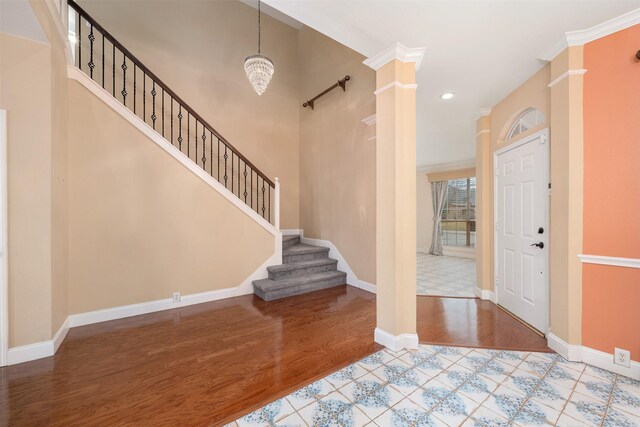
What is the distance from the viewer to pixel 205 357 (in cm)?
230

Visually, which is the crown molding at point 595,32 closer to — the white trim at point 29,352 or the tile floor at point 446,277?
the tile floor at point 446,277

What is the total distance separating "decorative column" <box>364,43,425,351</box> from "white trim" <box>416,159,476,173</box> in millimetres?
5852

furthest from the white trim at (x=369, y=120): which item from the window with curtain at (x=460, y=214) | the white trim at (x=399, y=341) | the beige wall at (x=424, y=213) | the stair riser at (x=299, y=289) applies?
the beige wall at (x=424, y=213)

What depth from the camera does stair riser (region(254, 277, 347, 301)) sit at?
150 inches

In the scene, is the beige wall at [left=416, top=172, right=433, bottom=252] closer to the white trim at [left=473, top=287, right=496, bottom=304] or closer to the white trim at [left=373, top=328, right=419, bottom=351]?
the white trim at [left=473, top=287, right=496, bottom=304]

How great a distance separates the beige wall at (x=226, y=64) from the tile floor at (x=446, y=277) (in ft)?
9.71

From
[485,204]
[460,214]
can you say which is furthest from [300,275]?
[460,214]

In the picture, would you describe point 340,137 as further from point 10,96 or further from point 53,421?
point 53,421

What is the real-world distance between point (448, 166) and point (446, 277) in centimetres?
389

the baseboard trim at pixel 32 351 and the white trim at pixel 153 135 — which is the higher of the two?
the white trim at pixel 153 135

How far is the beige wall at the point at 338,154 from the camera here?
13.9 ft

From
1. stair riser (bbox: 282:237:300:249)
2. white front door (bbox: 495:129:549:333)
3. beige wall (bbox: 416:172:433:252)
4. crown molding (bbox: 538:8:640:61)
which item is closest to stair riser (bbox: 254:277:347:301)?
stair riser (bbox: 282:237:300:249)

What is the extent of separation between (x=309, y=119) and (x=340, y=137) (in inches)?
50.1

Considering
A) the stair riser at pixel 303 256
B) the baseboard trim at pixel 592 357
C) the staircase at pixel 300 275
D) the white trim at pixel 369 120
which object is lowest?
the baseboard trim at pixel 592 357
